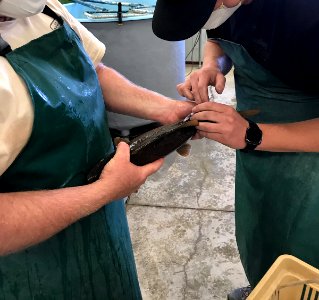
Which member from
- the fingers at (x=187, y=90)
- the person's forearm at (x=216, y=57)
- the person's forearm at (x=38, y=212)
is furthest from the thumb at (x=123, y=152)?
the person's forearm at (x=216, y=57)

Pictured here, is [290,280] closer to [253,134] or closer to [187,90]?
[253,134]

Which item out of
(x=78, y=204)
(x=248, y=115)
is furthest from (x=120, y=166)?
(x=248, y=115)

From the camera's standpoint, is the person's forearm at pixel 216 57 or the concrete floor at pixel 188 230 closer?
the person's forearm at pixel 216 57

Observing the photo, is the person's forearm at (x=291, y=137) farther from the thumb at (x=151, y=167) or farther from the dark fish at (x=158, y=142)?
the thumb at (x=151, y=167)

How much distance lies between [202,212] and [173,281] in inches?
25.6

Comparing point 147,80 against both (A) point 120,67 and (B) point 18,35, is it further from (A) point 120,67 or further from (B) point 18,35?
(B) point 18,35

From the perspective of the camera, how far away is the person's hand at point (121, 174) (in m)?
1.12

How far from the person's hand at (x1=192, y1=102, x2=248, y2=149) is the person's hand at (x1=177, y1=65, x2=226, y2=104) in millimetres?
264

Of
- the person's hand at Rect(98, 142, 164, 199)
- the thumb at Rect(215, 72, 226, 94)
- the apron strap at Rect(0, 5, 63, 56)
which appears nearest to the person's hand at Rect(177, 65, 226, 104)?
the thumb at Rect(215, 72, 226, 94)

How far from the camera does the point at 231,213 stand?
9.11ft

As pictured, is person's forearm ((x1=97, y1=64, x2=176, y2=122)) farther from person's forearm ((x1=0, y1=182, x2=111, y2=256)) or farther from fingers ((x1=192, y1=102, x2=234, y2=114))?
person's forearm ((x1=0, y1=182, x2=111, y2=256))

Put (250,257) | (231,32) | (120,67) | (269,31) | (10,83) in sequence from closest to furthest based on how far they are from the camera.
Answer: (10,83)
(269,31)
(231,32)
(250,257)
(120,67)

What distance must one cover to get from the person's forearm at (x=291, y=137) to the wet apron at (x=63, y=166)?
54 centimetres

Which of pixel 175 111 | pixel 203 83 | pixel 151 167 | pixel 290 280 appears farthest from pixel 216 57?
pixel 290 280
